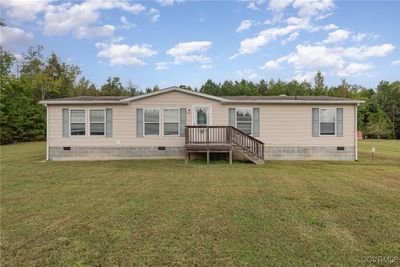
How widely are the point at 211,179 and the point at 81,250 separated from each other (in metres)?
4.67

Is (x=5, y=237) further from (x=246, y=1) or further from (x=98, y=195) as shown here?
(x=246, y=1)

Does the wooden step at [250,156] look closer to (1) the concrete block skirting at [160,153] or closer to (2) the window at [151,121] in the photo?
(1) the concrete block skirting at [160,153]

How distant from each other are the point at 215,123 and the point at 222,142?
1101 millimetres

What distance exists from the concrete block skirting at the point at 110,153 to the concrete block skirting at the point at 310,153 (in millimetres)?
4433

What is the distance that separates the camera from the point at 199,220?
13.8ft

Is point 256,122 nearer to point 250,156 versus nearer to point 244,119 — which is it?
point 244,119

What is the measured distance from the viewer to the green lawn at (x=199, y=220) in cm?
310

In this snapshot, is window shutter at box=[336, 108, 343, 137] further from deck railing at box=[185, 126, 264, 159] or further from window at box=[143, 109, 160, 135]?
window at box=[143, 109, 160, 135]

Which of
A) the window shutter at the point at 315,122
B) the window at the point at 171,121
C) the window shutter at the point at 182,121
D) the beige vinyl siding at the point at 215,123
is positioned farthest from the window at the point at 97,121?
the window shutter at the point at 315,122

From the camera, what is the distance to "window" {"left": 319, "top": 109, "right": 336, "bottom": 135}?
1180cm

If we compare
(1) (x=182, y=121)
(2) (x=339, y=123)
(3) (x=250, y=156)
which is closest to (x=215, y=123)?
(1) (x=182, y=121)

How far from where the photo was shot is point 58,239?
3.54m

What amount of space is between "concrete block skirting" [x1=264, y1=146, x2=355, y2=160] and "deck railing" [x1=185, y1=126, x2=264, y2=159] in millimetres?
1297

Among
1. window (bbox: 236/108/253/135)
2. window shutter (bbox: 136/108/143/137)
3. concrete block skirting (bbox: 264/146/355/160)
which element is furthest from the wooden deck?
window shutter (bbox: 136/108/143/137)
